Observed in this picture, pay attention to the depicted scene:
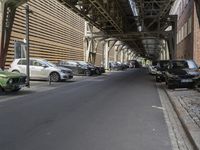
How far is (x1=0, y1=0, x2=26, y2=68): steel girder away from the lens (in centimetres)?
2145

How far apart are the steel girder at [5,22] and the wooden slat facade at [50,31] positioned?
733 centimetres

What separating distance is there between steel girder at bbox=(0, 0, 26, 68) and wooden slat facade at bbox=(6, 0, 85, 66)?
733cm

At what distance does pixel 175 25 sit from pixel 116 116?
38.5 metres

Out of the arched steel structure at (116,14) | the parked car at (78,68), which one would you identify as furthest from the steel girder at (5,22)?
the parked car at (78,68)

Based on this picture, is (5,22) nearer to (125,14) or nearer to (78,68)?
(78,68)

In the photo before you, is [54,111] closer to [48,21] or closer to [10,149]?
[10,149]

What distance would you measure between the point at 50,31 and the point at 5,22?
1754 cm

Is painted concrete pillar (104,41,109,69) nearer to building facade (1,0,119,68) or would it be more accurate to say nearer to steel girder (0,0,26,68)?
building facade (1,0,119,68)

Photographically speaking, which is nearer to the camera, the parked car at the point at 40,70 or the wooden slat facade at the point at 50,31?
the parked car at the point at 40,70

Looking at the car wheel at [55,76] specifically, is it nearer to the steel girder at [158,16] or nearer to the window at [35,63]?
the window at [35,63]

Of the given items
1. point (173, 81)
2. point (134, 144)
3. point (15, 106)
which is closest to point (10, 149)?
point (134, 144)

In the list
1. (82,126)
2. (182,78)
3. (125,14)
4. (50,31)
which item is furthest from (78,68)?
(82,126)

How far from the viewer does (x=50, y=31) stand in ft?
129

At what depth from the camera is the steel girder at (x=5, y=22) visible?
21453 millimetres
